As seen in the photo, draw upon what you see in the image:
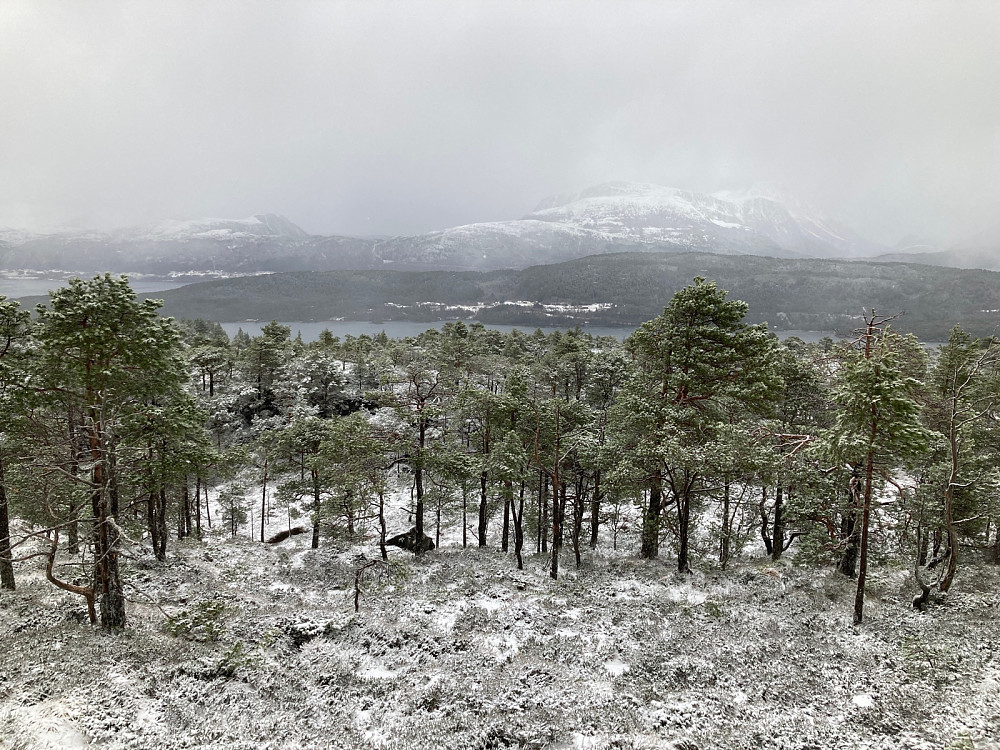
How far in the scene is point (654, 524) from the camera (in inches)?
734

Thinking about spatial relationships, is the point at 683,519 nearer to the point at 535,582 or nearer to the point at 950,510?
the point at 535,582

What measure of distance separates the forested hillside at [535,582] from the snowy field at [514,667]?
8 cm

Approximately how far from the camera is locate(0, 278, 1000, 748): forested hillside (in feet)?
35.2

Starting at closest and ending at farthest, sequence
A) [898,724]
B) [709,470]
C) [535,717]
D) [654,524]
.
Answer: [898,724], [535,717], [709,470], [654,524]

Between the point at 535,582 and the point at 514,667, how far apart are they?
622 centimetres

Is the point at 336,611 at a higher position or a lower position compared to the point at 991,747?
lower

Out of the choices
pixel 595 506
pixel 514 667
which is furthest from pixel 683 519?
pixel 514 667

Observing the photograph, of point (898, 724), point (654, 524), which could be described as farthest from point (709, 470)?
point (898, 724)

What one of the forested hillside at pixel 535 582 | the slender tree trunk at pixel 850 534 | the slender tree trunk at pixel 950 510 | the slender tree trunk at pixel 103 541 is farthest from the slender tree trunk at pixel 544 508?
Answer: the slender tree trunk at pixel 103 541

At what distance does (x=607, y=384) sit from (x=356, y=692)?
2812cm

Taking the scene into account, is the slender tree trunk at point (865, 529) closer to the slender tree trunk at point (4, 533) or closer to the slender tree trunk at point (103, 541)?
the slender tree trunk at point (103, 541)

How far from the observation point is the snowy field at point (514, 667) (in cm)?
1016

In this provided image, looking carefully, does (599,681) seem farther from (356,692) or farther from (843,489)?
(843,489)

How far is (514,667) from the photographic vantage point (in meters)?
13.3
